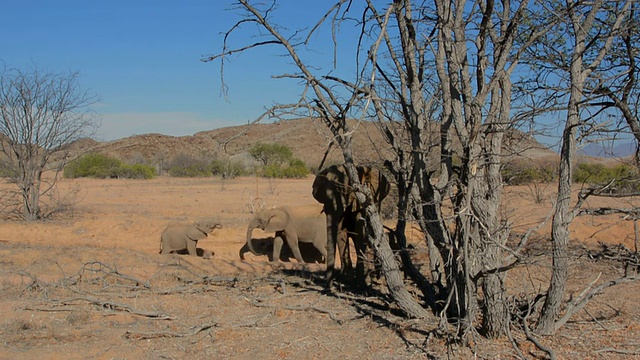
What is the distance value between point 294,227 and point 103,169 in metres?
28.4

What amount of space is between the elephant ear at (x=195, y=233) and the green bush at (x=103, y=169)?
79.5ft

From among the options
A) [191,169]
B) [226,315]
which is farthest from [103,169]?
[226,315]

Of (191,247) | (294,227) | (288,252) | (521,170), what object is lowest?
(288,252)

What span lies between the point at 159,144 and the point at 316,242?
180ft

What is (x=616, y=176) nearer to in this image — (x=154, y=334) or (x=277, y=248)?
(x=277, y=248)

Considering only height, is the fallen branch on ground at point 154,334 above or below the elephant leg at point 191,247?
below

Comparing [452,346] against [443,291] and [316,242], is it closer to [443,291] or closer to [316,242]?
[443,291]

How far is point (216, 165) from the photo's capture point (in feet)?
125

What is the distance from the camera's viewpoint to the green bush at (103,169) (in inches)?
1377

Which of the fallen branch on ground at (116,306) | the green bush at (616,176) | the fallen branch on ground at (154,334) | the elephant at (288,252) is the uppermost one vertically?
the green bush at (616,176)

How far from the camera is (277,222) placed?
10734 millimetres

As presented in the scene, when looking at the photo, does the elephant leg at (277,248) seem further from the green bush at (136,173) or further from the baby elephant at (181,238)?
the green bush at (136,173)

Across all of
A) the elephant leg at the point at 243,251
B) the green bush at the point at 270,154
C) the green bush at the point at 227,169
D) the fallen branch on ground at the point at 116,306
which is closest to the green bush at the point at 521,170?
the fallen branch on ground at the point at 116,306

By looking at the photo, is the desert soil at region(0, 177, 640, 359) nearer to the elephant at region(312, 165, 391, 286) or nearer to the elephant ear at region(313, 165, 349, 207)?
the elephant at region(312, 165, 391, 286)
